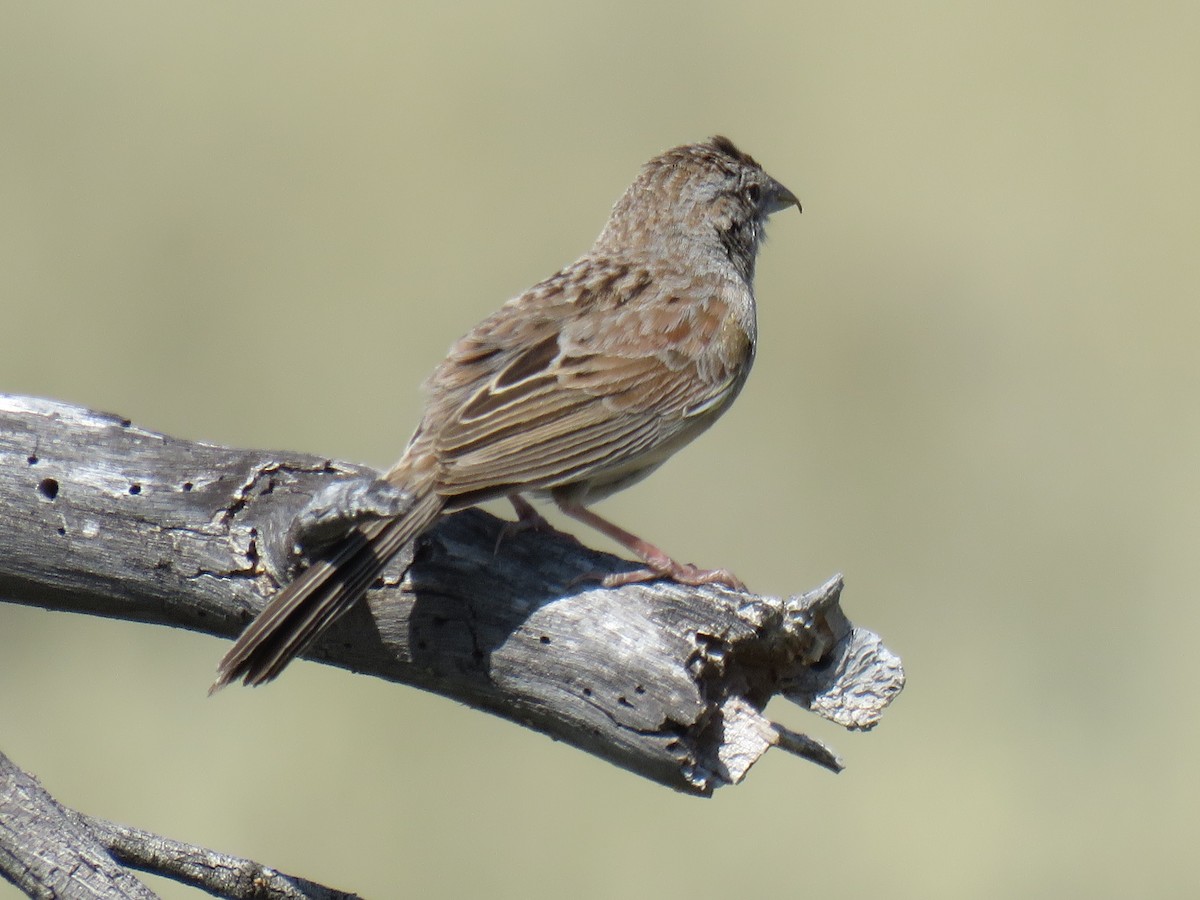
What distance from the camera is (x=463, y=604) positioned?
146 inches

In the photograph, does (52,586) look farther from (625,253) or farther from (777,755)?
(777,755)

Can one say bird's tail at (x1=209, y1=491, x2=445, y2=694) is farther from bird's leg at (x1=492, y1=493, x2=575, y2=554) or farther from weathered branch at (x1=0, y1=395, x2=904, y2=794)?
bird's leg at (x1=492, y1=493, x2=575, y2=554)

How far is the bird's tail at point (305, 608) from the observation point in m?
3.37

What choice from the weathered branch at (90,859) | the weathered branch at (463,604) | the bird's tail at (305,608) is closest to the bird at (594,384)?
the bird's tail at (305,608)

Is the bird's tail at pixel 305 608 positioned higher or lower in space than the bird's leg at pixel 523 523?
lower

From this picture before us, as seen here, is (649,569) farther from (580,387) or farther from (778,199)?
(778,199)

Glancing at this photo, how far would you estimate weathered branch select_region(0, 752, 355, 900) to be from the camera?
3.02m

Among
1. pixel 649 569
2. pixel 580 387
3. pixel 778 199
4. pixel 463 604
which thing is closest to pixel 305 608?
pixel 463 604

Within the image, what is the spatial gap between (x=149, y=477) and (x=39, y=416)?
39cm

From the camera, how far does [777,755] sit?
8523 mm

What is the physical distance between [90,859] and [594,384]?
199 centimetres

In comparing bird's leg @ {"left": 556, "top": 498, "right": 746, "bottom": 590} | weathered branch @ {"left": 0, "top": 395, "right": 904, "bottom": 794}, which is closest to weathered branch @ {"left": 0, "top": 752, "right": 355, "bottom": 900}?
weathered branch @ {"left": 0, "top": 395, "right": 904, "bottom": 794}

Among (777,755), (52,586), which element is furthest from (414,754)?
(52,586)

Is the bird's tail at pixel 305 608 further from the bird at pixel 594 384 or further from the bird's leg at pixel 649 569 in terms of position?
the bird's leg at pixel 649 569
